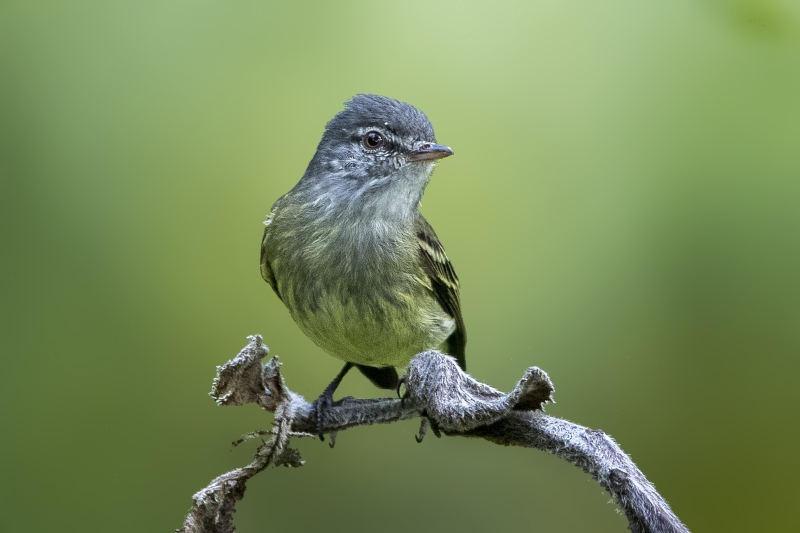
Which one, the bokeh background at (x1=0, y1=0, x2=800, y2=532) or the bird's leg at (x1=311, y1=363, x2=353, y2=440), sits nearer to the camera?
the bird's leg at (x1=311, y1=363, x2=353, y2=440)

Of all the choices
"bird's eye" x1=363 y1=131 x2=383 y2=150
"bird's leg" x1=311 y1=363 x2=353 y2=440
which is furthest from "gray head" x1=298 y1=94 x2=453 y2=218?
"bird's leg" x1=311 y1=363 x2=353 y2=440

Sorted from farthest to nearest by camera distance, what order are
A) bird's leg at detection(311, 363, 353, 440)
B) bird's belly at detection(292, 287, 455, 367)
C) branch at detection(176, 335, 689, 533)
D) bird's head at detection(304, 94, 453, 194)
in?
1. bird's belly at detection(292, 287, 455, 367)
2. bird's head at detection(304, 94, 453, 194)
3. bird's leg at detection(311, 363, 353, 440)
4. branch at detection(176, 335, 689, 533)

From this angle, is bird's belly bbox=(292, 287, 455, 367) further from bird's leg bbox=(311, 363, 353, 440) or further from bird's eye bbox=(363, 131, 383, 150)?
bird's eye bbox=(363, 131, 383, 150)

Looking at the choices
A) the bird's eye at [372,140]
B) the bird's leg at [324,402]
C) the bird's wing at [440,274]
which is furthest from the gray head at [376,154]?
the bird's leg at [324,402]

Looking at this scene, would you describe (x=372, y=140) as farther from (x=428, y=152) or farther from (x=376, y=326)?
(x=376, y=326)

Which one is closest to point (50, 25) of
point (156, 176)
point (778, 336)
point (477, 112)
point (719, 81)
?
point (156, 176)

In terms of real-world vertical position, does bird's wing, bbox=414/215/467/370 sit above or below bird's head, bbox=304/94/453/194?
below

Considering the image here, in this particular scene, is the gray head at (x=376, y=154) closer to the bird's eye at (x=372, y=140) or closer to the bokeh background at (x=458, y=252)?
the bird's eye at (x=372, y=140)

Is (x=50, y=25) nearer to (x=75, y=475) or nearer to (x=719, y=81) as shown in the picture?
(x=75, y=475)
